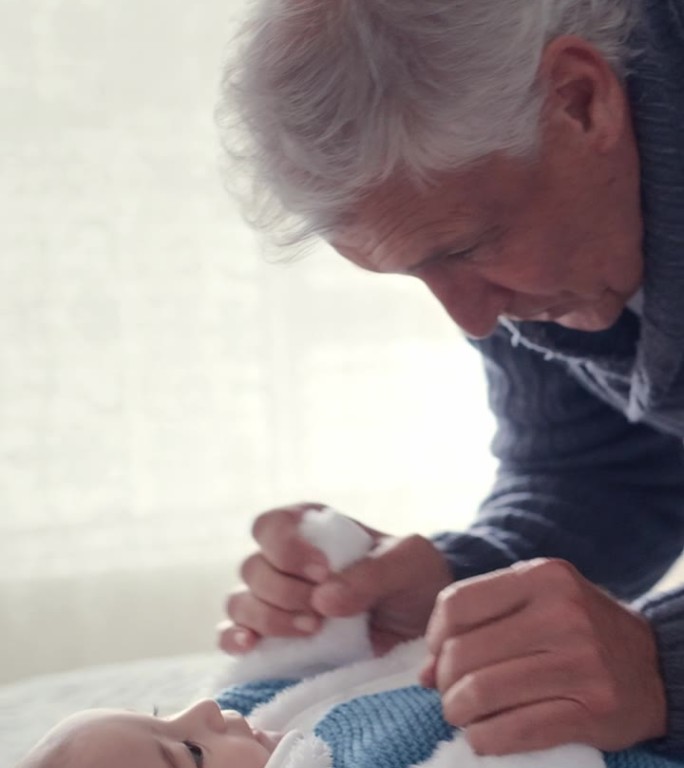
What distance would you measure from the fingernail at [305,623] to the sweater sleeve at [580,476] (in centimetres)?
29

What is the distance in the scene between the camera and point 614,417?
1.44 m

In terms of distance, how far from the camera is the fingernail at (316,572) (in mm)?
1119

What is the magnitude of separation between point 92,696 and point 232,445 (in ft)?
2.69

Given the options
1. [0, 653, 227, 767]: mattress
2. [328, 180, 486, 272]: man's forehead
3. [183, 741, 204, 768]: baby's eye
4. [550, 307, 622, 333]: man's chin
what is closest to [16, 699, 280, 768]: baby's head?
[183, 741, 204, 768]: baby's eye

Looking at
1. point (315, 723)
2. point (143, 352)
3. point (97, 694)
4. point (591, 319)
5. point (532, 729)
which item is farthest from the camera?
point (143, 352)

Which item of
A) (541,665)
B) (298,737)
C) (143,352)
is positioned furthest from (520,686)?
(143,352)

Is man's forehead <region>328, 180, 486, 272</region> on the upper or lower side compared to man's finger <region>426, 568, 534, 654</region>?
upper

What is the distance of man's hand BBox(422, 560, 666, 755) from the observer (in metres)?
0.87

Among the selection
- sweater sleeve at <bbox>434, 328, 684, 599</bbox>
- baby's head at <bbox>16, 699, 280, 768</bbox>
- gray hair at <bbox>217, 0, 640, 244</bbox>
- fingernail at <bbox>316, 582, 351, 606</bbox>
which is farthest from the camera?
sweater sleeve at <bbox>434, 328, 684, 599</bbox>

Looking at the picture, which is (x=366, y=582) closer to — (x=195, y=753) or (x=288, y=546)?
(x=288, y=546)

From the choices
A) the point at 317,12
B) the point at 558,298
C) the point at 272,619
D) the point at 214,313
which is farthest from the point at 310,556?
the point at 214,313

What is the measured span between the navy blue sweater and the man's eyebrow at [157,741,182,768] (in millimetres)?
414

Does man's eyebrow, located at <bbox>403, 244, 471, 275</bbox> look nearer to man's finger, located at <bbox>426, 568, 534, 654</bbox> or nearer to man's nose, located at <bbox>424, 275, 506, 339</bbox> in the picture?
man's nose, located at <bbox>424, 275, 506, 339</bbox>

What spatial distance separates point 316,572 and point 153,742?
29 cm
